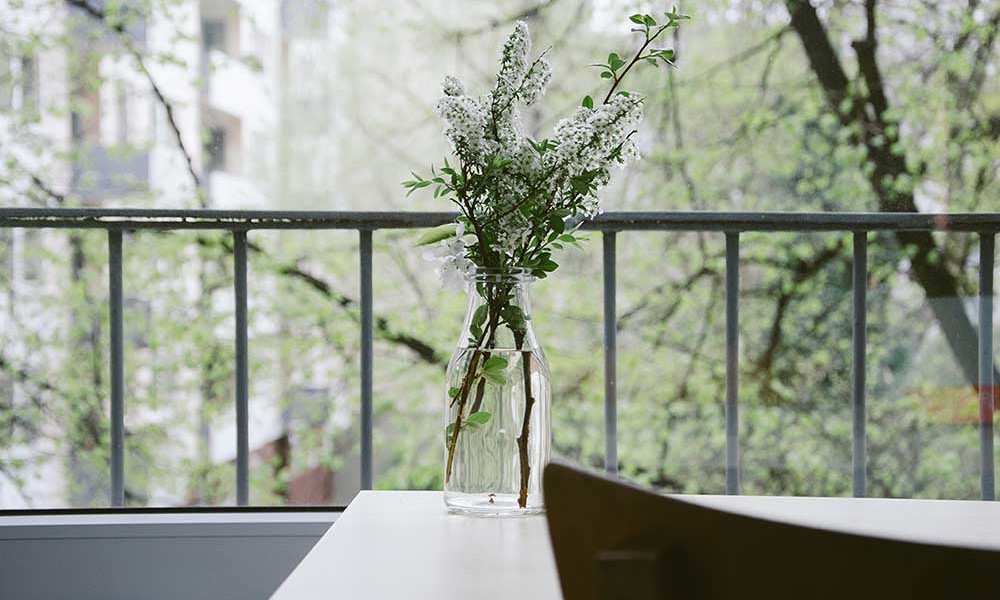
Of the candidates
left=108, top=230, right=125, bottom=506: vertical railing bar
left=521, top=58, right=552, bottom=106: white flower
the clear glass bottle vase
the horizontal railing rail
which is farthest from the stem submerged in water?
left=108, top=230, right=125, bottom=506: vertical railing bar

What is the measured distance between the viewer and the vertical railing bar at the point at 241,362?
1650mm

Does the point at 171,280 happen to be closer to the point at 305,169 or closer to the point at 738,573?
the point at 305,169

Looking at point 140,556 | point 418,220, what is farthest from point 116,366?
point 418,220

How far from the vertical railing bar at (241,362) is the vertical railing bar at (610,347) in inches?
23.7

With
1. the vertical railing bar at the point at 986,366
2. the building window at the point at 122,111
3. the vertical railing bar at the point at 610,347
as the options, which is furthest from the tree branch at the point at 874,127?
the building window at the point at 122,111

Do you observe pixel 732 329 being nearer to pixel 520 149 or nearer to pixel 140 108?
pixel 520 149

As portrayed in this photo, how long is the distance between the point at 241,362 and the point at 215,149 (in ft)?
10.1

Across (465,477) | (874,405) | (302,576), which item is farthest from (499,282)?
(874,405)

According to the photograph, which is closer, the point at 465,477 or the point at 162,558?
the point at 465,477

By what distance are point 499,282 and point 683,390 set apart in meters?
3.86

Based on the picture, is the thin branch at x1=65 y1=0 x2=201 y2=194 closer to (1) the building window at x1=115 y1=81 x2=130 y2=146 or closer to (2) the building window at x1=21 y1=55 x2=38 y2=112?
(1) the building window at x1=115 y1=81 x2=130 y2=146

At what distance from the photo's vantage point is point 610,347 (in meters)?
1.70

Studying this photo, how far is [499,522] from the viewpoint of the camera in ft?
2.88

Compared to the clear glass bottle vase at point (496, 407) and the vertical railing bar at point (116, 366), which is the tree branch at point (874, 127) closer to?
the vertical railing bar at point (116, 366)
